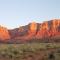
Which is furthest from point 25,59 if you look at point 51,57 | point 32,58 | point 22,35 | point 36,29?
point 36,29

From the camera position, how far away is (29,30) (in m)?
105

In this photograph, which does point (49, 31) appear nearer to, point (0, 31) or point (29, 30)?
point (29, 30)

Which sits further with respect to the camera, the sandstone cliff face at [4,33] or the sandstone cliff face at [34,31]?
the sandstone cliff face at [4,33]

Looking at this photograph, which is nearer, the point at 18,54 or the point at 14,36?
the point at 18,54

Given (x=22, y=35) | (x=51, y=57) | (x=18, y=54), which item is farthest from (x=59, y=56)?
(x=22, y=35)

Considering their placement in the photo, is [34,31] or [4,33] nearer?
[34,31]

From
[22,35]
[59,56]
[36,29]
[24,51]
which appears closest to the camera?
[59,56]

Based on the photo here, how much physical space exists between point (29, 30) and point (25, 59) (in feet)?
278

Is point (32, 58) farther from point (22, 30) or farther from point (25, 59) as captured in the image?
point (22, 30)

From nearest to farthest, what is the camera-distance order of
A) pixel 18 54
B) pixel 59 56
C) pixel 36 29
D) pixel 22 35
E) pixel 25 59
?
pixel 59 56 < pixel 25 59 < pixel 18 54 < pixel 22 35 < pixel 36 29

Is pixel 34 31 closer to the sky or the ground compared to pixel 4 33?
closer to the sky

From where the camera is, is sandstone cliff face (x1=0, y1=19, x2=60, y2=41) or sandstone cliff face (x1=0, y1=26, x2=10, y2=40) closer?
sandstone cliff face (x1=0, y1=19, x2=60, y2=41)

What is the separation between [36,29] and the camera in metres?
106

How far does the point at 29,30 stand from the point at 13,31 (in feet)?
25.7
